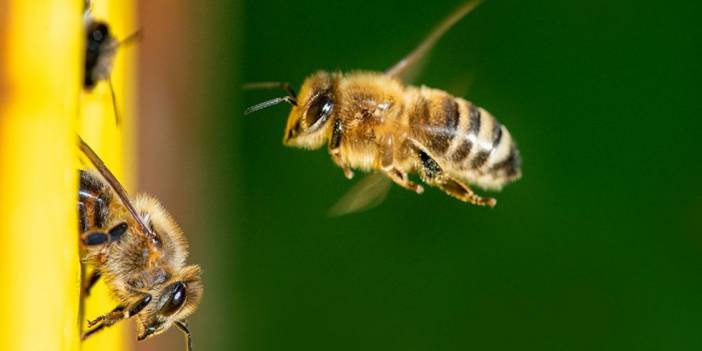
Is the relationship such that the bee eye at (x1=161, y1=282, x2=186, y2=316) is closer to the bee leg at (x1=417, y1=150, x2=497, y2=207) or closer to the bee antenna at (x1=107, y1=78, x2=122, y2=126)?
the bee antenna at (x1=107, y1=78, x2=122, y2=126)

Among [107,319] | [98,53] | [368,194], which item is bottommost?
[107,319]

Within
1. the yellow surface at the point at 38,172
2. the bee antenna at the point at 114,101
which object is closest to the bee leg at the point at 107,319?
the bee antenna at the point at 114,101

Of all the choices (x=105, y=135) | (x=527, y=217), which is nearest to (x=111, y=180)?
(x=105, y=135)

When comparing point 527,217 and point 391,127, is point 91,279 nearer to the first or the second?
point 391,127

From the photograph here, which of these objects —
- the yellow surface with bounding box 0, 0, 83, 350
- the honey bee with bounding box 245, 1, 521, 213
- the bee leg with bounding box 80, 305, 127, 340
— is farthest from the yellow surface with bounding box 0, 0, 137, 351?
the honey bee with bounding box 245, 1, 521, 213

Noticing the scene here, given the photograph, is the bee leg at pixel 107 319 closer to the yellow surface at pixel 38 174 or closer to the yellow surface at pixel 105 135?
the yellow surface at pixel 105 135

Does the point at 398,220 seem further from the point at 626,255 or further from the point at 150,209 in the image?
the point at 150,209
